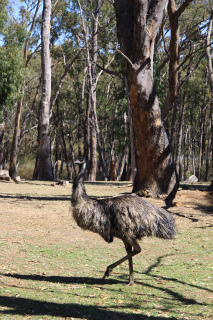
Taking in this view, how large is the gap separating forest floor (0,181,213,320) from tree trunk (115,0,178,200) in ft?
8.34

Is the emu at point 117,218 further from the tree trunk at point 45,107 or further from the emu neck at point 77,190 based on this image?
the tree trunk at point 45,107

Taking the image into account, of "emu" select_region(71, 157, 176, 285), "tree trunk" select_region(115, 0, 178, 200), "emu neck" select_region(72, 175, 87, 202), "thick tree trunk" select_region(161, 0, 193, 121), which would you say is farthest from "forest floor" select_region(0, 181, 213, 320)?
"thick tree trunk" select_region(161, 0, 193, 121)

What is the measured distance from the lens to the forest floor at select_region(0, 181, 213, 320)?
4289 mm

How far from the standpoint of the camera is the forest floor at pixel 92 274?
429 cm

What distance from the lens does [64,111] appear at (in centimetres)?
4128

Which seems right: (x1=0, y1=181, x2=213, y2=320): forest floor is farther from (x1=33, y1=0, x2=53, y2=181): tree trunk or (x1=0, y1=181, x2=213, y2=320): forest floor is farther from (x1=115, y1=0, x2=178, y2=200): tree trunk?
(x1=33, y1=0, x2=53, y2=181): tree trunk

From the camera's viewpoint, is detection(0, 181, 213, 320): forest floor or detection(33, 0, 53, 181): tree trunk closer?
detection(0, 181, 213, 320): forest floor

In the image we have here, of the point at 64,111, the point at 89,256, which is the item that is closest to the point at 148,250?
the point at 89,256

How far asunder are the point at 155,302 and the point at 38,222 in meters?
5.46

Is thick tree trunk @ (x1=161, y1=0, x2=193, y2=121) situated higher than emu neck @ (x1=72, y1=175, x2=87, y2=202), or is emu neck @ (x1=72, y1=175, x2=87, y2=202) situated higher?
thick tree trunk @ (x1=161, y1=0, x2=193, y2=121)

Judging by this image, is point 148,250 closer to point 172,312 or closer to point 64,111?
point 172,312

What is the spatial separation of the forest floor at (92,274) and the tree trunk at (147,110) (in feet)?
8.34

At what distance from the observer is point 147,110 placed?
12.2 metres

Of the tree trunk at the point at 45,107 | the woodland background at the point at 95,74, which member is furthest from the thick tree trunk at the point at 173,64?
the tree trunk at the point at 45,107
